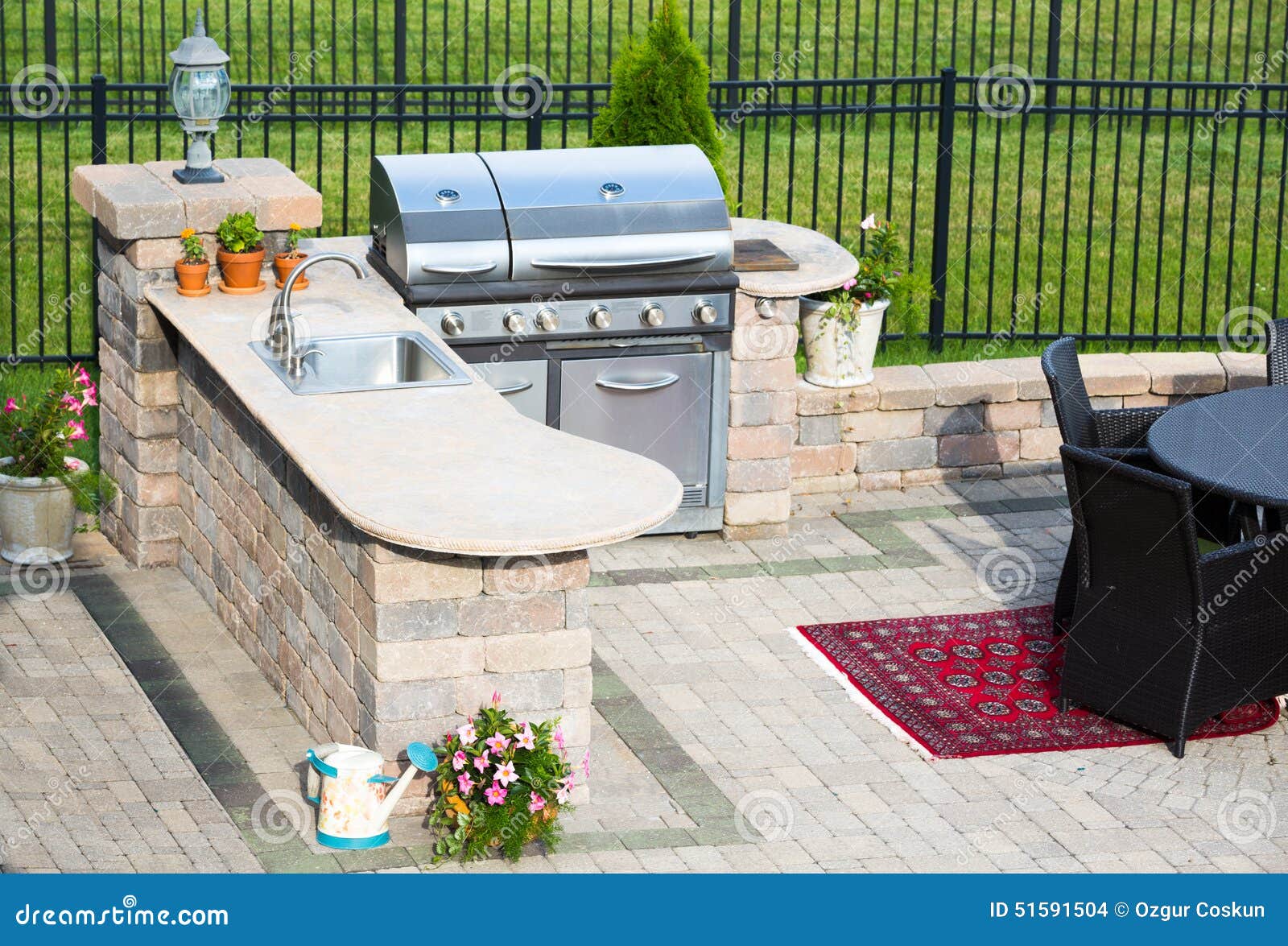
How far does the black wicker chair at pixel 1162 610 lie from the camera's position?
7.46m

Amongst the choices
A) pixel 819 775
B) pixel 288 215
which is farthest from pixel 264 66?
pixel 819 775

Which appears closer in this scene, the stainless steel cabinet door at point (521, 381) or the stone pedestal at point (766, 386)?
the stainless steel cabinet door at point (521, 381)

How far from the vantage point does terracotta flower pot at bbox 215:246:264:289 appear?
876 cm

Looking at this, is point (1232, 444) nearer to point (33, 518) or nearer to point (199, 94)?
point (199, 94)

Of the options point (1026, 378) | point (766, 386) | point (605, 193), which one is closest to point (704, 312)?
point (766, 386)

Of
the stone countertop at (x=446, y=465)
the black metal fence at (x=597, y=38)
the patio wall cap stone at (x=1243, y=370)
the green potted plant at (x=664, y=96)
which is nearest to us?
the stone countertop at (x=446, y=465)

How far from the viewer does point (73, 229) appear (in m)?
14.1

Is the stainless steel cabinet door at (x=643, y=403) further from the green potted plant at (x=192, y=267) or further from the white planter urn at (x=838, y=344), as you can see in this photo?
the green potted plant at (x=192, y=267)

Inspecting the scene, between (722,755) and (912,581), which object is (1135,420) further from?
(722,755)

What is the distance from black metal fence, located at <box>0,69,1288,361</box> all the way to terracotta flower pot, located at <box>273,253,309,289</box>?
1645 millimetres

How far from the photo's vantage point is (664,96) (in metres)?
10.1

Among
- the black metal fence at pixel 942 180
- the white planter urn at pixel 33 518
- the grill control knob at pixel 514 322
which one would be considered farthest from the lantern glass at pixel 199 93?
the white planter urn at pixel 33 518

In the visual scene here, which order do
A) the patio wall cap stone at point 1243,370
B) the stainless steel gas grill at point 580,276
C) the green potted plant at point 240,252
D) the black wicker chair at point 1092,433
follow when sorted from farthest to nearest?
the patio wall cap stone at point 1243,370 → the stainless steel gas grill at point 580,276 → the green potted plant at point 240,252 → the black wicker chair at point 1092,433

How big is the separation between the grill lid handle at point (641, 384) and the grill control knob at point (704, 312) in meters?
0.30
